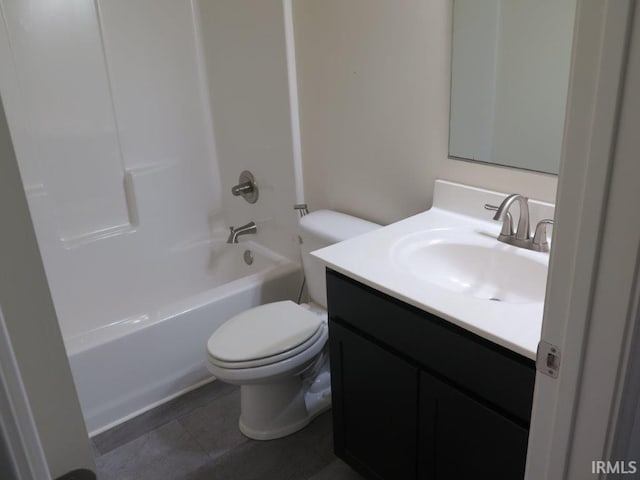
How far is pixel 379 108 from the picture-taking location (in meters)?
1.98

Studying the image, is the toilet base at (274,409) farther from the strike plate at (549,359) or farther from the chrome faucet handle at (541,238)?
the strike plate at (549,359)

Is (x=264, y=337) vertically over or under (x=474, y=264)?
under

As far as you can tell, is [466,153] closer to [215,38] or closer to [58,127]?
[215,38]

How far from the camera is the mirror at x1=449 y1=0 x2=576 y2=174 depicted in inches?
59.0

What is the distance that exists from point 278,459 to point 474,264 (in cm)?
98

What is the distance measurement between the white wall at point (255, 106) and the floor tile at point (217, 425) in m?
0.73

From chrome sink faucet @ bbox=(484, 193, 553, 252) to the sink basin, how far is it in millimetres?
23

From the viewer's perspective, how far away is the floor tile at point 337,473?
186 centimetres

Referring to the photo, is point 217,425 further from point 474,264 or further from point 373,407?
point 474,264

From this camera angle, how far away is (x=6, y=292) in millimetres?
490

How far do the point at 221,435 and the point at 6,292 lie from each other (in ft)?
5.71

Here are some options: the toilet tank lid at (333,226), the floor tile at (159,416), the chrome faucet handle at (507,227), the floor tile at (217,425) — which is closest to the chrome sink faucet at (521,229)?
the chrome faucet handle at (507,227)

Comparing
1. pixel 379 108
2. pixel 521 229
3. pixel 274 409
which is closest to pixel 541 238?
pixel 521 229

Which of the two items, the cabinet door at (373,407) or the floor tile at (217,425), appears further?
the floor tile at (217,425)
